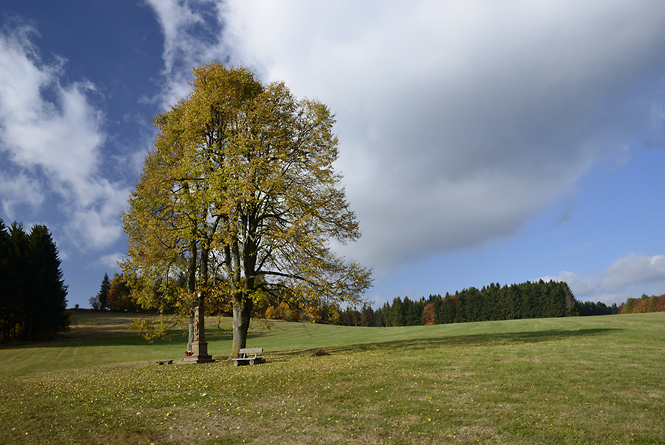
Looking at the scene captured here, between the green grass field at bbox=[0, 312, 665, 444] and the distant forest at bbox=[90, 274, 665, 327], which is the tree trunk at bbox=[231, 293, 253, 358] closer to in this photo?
the green grass field at bbox=[0, 312, 665, 444]

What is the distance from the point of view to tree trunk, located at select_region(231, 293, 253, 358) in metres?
23.7

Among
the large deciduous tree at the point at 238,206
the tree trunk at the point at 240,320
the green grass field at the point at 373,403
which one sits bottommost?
the green grass field at the point at 373,403

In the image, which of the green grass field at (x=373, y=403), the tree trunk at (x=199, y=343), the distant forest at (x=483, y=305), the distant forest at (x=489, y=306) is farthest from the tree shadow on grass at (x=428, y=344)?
the distant forest at (x=489, y=306)

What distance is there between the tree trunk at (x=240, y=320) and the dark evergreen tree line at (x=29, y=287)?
43.1 meters

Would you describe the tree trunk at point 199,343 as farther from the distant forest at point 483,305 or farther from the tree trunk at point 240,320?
the distant forest at point 483,305

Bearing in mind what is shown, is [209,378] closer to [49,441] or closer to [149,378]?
[149,378]

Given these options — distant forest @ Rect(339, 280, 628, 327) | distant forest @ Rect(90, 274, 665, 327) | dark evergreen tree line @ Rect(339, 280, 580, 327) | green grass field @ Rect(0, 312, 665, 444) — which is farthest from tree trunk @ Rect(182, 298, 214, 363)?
dark evergreen tree line @ Rect(339, 280, 580, 327)

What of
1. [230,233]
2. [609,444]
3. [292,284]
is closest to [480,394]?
[609,444]

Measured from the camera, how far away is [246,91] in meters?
26.8

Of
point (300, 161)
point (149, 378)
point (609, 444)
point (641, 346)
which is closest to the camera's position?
point (609, 444)

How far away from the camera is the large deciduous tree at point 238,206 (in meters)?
22.5

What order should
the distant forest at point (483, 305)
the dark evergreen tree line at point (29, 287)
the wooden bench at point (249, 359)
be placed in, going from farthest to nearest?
the distant forest at point (483, 305), the dark evergreen tree line at point (29, 287), the wooden bench at point (249, 359)

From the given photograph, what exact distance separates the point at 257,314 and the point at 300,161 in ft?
33.2

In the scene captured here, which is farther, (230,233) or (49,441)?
(230,233)
